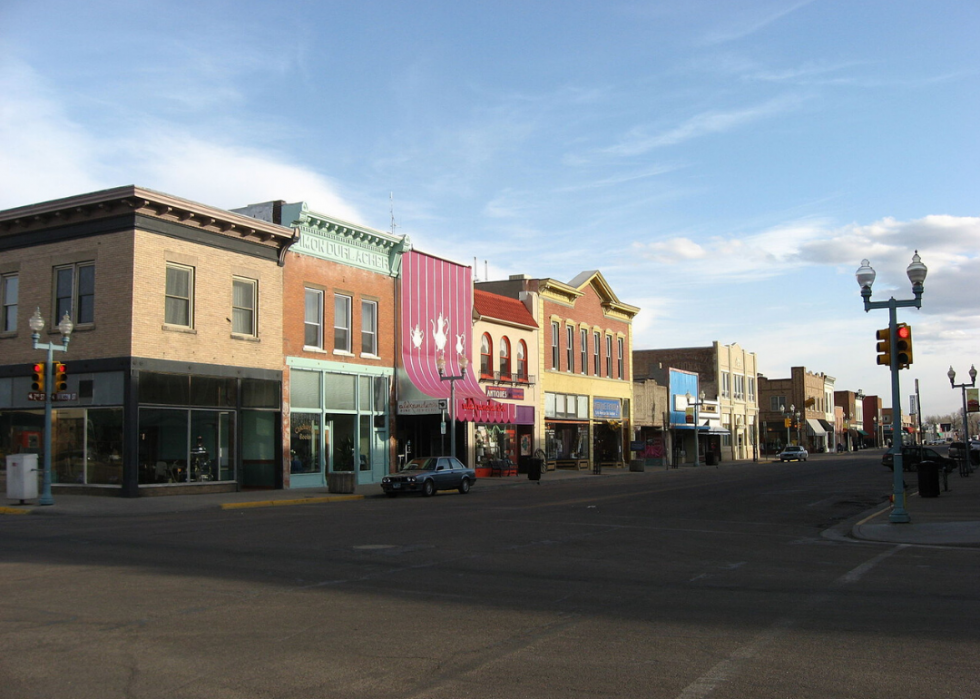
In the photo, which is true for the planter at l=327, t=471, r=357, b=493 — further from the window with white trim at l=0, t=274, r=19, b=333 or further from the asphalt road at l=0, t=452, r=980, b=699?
the asphalt road at l=0, t=452, r=980, b=699

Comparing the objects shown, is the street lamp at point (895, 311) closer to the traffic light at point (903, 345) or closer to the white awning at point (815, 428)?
the traffic light at point (903, 345)

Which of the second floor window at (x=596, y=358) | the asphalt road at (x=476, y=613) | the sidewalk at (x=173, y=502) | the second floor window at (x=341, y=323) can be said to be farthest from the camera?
the second floor window at (x=596, y=358)

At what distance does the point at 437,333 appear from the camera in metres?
41.0

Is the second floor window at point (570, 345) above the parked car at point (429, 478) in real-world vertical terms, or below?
above

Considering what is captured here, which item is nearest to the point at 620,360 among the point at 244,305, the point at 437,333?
the point at 437,333

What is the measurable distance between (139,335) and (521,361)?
24.1 metres

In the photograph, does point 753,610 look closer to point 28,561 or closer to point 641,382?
point 28,561

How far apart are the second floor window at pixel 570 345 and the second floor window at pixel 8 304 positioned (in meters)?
30.8

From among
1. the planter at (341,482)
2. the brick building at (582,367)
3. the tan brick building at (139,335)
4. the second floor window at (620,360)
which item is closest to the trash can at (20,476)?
the tan brick building at (139,335)

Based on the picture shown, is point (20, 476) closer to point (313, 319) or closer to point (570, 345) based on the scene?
point (313, 319)

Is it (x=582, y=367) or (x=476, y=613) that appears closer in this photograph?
(x=476, y=613)

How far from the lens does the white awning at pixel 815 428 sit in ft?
376

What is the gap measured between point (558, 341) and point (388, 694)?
46.3m

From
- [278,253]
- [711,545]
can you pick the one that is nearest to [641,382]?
[278,253]
